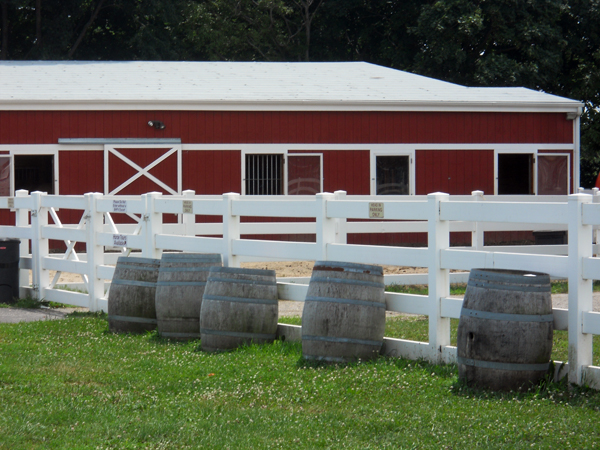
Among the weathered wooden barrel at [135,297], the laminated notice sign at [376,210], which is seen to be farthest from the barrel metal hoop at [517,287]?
the weathered wooden barrel at [135,297]

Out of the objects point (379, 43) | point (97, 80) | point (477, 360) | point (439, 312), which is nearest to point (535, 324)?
point (477, 360)

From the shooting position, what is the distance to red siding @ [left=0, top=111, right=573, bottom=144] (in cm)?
1764

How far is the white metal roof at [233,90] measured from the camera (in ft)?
59.1

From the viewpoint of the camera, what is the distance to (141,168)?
18.2 metres

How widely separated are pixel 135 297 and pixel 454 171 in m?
12.7

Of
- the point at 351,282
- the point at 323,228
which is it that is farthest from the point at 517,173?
the point at 351,282

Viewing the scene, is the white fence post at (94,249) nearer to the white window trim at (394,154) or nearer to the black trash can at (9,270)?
the black trash can at (9,270)

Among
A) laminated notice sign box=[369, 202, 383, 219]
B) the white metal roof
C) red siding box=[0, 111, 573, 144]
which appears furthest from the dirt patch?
laminated notice sign box=[369, 202, 383, 219]

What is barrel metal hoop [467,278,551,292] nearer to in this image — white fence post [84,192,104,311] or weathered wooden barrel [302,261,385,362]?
weathered wooden barrel [302,261,385,362]

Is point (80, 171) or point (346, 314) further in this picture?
point (80, 171)

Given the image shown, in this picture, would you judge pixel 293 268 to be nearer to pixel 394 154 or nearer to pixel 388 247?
pixel 394 154

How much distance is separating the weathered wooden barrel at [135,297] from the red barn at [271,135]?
9920 mm

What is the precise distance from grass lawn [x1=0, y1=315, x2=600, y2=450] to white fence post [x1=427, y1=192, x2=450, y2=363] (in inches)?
8.4

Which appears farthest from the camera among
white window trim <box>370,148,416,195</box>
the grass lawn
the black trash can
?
white window trim <box>370,148,416,195</box>
